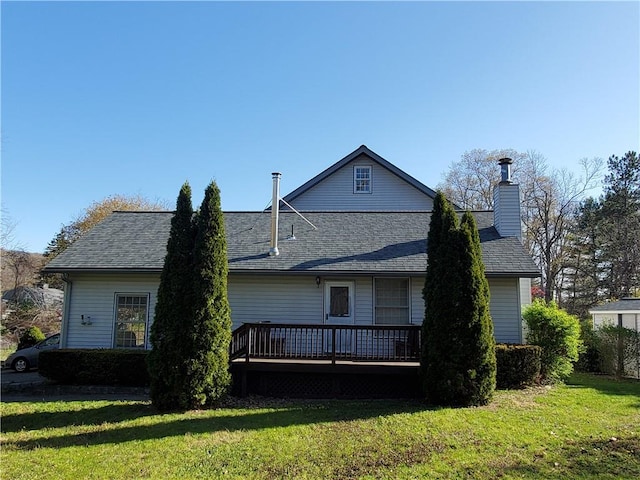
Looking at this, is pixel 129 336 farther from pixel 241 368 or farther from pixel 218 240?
pixel 218 240

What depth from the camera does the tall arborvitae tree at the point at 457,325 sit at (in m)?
8.09

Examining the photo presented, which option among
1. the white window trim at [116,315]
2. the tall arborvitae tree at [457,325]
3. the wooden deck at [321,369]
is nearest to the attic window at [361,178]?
the wooden deck at [321,369]

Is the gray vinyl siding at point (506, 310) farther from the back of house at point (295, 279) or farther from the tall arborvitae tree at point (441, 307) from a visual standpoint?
the tall arborvitae tree at point (441, 307)

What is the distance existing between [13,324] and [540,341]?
89.3 ft

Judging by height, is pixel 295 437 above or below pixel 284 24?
below

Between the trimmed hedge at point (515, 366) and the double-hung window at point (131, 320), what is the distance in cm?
918

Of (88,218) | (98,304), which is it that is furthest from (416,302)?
(88,218)

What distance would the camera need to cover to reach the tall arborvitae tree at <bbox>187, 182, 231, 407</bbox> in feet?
26.2

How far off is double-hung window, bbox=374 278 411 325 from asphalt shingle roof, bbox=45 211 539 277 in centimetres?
57

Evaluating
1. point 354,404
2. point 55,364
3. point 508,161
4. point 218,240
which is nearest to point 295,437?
point 354,404

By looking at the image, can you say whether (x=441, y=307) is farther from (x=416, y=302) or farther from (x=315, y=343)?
(x=315, y=343)

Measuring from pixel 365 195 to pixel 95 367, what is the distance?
12.1 metres

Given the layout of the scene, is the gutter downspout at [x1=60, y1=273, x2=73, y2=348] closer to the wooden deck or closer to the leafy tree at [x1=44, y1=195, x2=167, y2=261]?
the wooden deck

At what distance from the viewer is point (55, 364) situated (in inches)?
410
